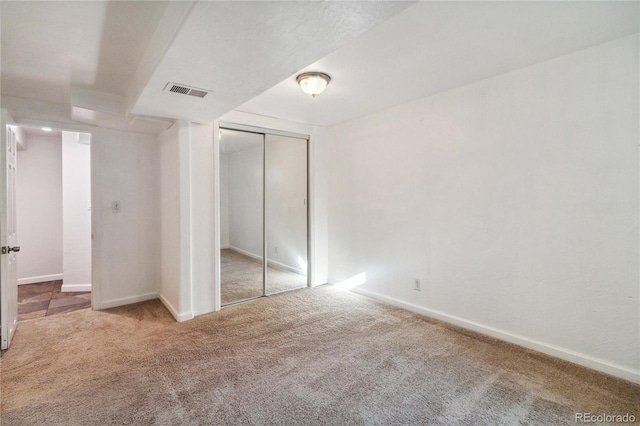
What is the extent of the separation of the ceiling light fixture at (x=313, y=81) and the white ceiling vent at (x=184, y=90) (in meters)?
0.81

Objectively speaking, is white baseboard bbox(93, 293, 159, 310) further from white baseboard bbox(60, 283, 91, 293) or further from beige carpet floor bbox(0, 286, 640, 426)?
white baseboard bbox(60, 283, 91, 293)

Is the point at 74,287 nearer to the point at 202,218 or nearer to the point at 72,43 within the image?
the point at 202,218

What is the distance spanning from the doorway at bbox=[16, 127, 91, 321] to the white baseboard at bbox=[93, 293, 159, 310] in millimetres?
453

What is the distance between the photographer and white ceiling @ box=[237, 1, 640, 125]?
1.77 meters

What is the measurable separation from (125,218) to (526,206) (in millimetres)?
4365

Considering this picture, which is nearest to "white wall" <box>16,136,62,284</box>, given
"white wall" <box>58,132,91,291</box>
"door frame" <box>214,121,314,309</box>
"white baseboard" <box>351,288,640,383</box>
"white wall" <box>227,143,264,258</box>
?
"white wall" <box>58,132,91,291</box>

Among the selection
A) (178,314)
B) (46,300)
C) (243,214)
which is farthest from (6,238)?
(243,214)

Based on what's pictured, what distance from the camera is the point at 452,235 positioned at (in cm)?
305

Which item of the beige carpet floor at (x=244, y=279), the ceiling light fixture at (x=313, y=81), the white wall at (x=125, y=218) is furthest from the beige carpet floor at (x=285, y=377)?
the ceiling light fixture at (x=313, y=81)

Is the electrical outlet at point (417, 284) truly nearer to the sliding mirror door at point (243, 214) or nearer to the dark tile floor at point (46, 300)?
the sliding mirror door at point (243, 214)

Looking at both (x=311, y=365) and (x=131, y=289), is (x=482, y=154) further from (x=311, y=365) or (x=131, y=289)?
(x=131, y=289)

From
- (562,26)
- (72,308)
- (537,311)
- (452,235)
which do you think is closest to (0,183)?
(72,308)

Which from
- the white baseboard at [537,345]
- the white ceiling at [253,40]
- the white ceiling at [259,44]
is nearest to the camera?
the white ceiling at [253,40]

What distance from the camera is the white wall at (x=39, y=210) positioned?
15.4 feet
